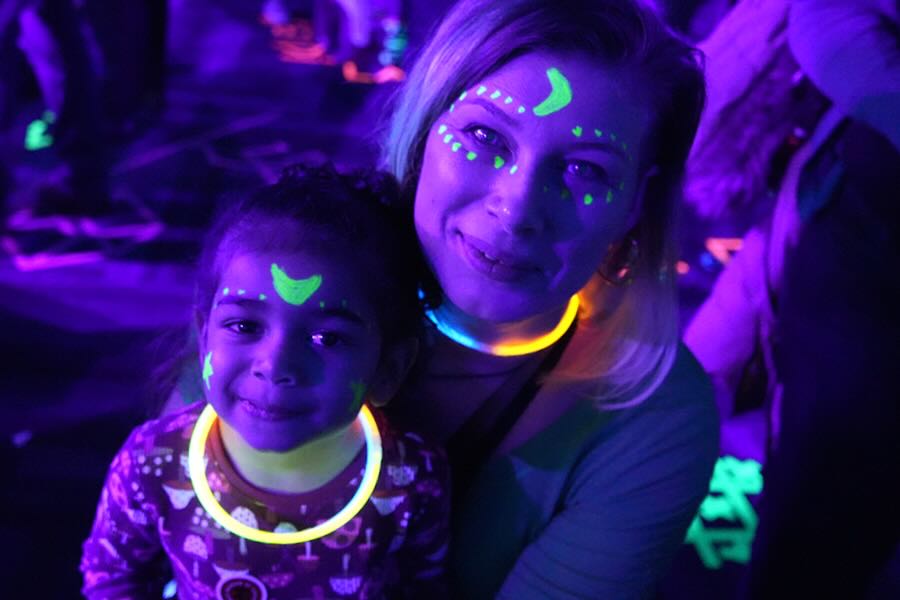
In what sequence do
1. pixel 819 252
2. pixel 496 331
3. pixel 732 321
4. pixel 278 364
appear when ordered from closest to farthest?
pixel 278 364 < pixel 496 331 < pixel 819 252 < pixel 732 321

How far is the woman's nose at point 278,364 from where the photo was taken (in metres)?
0.83

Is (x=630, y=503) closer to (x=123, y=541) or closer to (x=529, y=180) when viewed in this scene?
(x=529, y=180)

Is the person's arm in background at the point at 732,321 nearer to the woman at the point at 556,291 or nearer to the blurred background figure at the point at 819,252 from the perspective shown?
the blurred background figure at the point at 819,252

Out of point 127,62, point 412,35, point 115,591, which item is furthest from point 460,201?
point 412,35

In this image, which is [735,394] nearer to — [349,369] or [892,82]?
[892,82]

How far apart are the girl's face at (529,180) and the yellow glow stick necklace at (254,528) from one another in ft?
0.75

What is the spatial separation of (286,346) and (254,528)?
24 cm

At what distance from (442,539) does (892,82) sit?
0.94 metres

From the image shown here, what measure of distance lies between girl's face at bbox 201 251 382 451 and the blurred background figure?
2.82ft

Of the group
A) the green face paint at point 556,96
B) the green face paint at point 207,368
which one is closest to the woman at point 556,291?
the green face paint at point 556,96

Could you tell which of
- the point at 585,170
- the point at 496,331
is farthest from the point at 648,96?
the point at 496,331

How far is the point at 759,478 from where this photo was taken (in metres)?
2.31

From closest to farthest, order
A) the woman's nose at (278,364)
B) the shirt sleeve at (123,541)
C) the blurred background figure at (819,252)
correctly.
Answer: the woman's nose at (278,364), the shirt sleeve at (123,541), the blurred background figure at (819,252)

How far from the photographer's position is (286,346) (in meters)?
0.85
